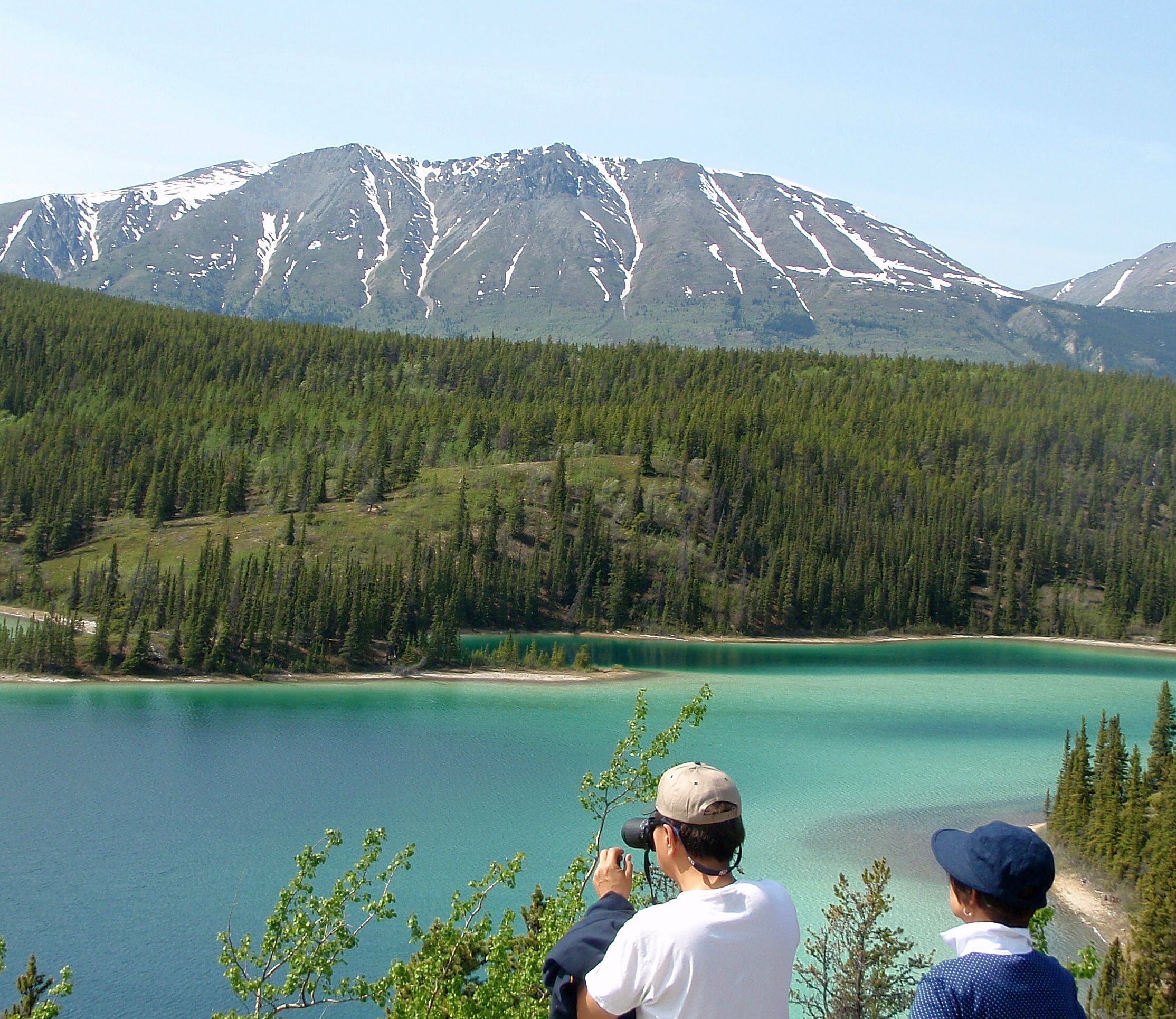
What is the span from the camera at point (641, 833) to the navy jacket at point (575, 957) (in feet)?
1.18

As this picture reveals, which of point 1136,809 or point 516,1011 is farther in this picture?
point 1136,809

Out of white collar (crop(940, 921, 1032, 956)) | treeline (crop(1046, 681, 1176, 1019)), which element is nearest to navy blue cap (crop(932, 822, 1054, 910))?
white collar (crop(940, 921, 1032, 956))

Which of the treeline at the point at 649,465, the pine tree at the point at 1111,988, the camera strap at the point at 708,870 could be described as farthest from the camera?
the treeline at the point at 649,465

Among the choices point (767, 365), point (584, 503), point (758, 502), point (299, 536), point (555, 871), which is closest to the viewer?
point (555, 871)

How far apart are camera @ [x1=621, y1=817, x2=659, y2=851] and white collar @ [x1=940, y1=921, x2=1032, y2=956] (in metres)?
1.45

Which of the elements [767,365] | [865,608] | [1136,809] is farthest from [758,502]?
[1136,809]

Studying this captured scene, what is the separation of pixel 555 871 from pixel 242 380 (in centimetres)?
14903

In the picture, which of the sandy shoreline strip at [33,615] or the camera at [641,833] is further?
the sandy shoreline strip at [33,615]

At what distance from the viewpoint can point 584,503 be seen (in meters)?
125

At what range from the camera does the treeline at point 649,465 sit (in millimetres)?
121625

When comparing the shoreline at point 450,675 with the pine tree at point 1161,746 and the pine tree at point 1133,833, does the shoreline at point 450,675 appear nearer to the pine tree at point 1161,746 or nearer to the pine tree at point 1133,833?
the pine tree at point 1161,746

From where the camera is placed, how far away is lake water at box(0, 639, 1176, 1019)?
94.2ft

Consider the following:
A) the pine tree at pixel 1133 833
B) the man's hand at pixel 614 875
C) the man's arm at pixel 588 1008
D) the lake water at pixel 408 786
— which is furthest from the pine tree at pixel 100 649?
the man's arm at pixel 588 1008

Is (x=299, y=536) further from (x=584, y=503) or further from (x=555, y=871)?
(x=555, y=871)
